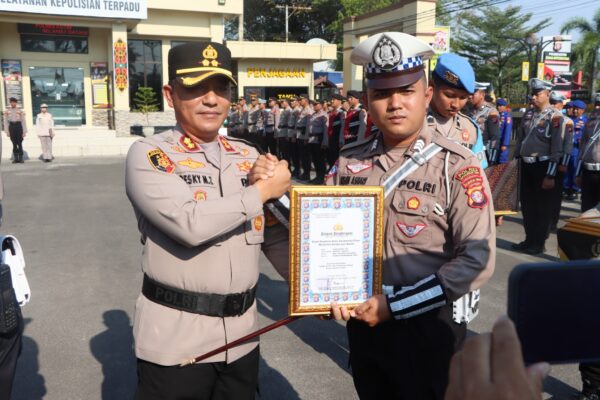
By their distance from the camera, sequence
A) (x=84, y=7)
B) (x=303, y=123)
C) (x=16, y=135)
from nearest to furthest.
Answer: (x=303, y=123) < (x=16, y=135) < (x=84, y=7)

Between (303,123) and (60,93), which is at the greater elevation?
(60,93)

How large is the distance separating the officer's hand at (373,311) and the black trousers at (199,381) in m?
0.53

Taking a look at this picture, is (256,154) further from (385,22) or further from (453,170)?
(385,22)

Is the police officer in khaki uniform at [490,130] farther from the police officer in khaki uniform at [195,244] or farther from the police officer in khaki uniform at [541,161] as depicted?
the police officer in khaki uniform at [195,244]

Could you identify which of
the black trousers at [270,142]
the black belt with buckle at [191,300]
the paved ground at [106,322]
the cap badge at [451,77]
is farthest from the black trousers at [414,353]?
the black trousers at [270,142]

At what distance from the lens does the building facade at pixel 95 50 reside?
20797 mm

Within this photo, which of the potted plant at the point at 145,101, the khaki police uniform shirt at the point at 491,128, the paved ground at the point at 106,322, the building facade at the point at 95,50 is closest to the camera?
the paved ground at the point at 106,322

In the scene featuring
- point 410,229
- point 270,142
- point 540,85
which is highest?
point 540,85

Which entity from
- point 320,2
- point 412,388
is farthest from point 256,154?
point 320,2

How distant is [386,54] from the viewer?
74.4 inches

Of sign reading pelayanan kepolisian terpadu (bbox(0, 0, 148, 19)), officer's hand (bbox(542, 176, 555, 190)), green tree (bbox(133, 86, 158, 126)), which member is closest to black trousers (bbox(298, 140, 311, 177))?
officer's hand (bbox(542, 176, 555, 190))

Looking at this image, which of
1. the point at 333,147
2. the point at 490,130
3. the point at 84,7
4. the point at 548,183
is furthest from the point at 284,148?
the point at 84,7

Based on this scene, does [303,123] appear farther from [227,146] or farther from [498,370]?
[498,370]

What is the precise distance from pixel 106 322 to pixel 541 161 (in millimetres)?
5242
